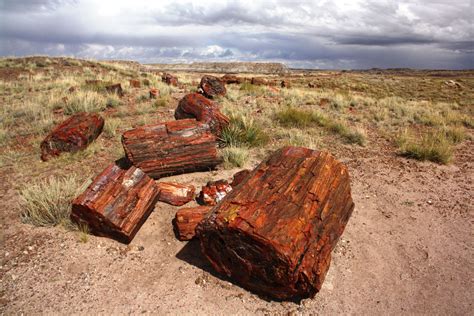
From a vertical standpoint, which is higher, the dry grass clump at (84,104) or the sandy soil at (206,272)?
the dry grass clump at (84,104)

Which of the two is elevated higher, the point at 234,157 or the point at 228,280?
the point at 234,157

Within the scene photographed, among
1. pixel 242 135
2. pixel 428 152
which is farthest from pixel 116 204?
pixel 428 152

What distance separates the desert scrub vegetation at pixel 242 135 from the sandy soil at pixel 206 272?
2.78 m

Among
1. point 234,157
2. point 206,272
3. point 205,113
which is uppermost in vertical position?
point 205,113

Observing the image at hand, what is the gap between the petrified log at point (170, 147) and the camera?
534 cm

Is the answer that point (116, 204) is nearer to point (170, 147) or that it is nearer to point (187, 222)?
point (187, 222)

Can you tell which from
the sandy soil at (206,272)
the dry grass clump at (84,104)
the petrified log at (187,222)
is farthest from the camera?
the dry grass clump at (84,104)

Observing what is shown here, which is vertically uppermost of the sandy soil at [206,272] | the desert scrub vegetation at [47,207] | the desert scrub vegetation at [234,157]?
the desert scrub vegetation at [234,157]

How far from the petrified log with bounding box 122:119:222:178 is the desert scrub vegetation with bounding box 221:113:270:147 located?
147 centimetres

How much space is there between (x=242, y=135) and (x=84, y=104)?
581 centimetres

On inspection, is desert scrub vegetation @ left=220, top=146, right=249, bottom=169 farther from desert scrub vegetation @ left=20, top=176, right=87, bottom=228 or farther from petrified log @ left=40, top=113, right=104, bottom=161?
petrified log @ left=40, top=113, right=104, bottom=161

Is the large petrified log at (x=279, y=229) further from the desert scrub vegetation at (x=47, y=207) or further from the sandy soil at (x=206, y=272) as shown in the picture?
the desert scrub vegetation at (x=47, y=207)

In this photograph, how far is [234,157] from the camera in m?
6.44

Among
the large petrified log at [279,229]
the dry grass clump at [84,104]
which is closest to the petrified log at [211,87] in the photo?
the dry grass clump at [84,104]
